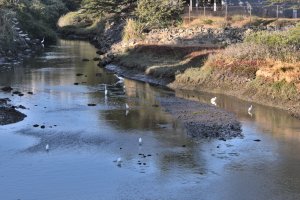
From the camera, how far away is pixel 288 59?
3906cm

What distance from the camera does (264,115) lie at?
112 ft

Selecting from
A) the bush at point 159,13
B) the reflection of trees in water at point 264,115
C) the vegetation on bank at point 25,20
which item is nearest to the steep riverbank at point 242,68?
the reflection of trees in water at point 264,115

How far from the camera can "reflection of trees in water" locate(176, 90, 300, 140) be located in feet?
98.4

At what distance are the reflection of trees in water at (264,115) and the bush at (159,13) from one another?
22863 mm

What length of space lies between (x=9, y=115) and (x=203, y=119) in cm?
1151

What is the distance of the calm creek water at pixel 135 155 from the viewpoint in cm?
2106

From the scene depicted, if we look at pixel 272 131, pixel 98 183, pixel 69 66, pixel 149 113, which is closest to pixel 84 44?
pixel 69 66

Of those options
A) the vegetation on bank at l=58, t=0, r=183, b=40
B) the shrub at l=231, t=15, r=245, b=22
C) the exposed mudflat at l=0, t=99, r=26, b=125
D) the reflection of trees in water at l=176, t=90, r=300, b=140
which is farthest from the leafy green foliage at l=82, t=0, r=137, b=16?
the exposed mudflat at l=0, t=99, r=26, b=125

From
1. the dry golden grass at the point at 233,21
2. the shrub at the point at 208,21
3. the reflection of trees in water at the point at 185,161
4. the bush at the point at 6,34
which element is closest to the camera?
the reflection of trees in water at the point at 185,161

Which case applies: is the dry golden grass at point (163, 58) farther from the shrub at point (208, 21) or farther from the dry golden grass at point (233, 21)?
the shrub at point (208, 21)

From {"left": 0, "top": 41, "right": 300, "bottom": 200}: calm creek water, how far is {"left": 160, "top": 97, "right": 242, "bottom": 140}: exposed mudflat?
0.66 meters

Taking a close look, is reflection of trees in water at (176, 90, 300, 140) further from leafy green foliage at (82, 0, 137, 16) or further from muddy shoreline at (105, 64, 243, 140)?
leafy green foliage at (82, 0, 137, 16)

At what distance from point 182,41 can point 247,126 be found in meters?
28.3

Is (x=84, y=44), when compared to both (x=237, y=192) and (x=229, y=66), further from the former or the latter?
(x=237, y=192)
